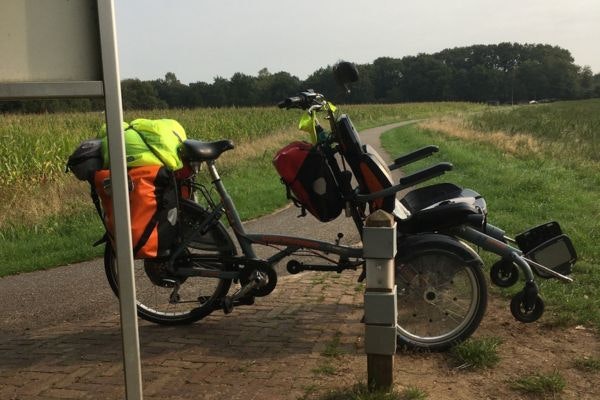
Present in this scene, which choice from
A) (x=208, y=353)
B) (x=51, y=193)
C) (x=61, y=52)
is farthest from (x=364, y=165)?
(x=51, y=193)

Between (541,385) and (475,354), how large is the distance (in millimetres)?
459

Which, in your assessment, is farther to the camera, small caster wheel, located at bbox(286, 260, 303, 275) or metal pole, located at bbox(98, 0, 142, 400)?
small caster wheel, located at bbox(286, 260, 303, 275)

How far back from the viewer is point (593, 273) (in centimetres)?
528

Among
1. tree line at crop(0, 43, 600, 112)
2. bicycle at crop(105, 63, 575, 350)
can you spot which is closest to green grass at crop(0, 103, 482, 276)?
bicycle at crop(105, 63, 575, 350)

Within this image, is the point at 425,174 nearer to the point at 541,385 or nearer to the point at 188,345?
the point at 541,385

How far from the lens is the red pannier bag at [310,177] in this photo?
3.90 meters

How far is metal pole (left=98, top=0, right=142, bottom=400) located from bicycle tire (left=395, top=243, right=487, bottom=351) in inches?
73.4

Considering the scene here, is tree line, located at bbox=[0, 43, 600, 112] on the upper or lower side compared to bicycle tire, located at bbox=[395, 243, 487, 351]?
upper

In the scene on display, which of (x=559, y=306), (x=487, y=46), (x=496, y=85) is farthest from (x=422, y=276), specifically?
(x=487, y=46)

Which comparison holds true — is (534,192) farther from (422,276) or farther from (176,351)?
(176,351)

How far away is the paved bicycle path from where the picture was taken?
3.38 meters

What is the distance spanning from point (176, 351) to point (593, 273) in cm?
383

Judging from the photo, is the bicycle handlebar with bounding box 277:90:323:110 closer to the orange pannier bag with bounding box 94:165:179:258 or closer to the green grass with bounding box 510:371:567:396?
the orange pannier bag with bounding box 94:165:179:258

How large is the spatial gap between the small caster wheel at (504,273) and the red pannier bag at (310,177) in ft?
3.91
